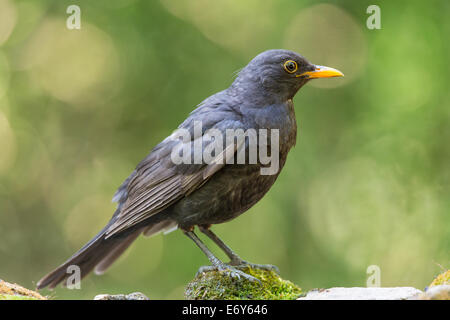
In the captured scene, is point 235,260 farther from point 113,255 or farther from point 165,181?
point 113,255

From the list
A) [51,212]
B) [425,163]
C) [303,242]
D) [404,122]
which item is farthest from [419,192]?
[51,212]

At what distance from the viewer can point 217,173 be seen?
4.56m

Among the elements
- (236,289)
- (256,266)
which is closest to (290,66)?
(256,266)

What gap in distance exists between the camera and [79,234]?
777 cm

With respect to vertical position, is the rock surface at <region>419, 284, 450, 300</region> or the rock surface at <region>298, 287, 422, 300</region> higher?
the rock surface at <region>419, 284, 450, 300</region>

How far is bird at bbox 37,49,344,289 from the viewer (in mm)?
4535

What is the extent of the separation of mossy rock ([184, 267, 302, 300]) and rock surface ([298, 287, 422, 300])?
9.7 inches

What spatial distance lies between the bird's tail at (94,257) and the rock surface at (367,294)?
1.97 meters

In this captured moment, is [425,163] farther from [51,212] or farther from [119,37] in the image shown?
[51,212]

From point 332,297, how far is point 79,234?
16.0 ft
